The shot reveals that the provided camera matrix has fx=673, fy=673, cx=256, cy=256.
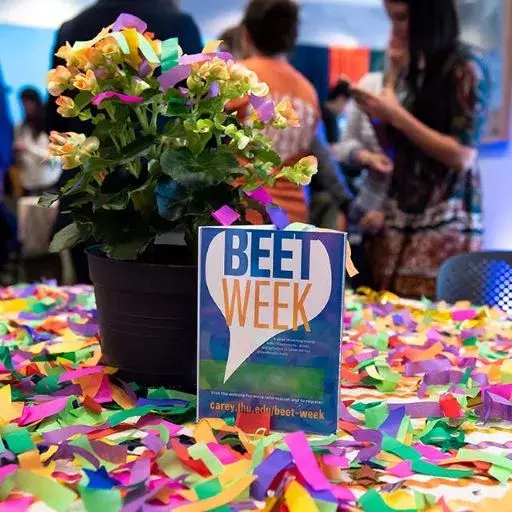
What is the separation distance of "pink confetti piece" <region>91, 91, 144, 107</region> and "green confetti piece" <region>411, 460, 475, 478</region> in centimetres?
41

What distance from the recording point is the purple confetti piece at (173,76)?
2.10 feet

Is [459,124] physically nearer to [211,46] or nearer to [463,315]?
[463,315]

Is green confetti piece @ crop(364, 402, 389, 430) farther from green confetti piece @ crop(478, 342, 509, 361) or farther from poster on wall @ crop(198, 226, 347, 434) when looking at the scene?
green confetti piece @ crop(478, 342, 509, 361)

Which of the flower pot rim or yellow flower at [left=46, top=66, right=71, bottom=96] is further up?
yellow flower at [left=46, top=66, right=71, bottom=96]

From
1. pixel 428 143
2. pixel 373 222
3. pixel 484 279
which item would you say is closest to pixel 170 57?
pixel 484 279

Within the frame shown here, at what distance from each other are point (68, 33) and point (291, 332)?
106cm

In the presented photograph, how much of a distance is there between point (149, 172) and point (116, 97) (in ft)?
0.26

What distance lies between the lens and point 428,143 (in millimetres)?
2500

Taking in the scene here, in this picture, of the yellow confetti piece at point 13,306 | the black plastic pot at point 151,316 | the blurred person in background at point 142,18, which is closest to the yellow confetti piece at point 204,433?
the black plastic pot at point 151,316

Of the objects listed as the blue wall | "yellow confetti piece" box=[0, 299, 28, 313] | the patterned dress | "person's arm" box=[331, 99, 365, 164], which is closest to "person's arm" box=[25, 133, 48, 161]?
the blue wall

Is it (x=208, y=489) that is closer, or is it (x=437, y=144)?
(x=208, y=489)

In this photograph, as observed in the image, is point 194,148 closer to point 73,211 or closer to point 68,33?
point 73,211

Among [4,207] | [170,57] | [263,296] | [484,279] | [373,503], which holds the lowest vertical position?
[4,207]

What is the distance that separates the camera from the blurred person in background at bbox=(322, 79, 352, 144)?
3.34 m
